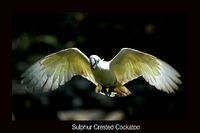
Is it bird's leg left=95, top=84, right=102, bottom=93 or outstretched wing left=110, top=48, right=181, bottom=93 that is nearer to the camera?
outstretched wing left=110, top=48, right=181, bottom=93

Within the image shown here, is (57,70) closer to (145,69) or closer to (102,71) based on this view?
(102,71)

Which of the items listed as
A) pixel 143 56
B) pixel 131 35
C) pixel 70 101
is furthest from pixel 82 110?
pixel 143 56

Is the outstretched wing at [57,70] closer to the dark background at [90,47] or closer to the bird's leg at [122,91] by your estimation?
the bird's leg at [122,91]

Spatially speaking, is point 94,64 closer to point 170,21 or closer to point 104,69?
point 104,69

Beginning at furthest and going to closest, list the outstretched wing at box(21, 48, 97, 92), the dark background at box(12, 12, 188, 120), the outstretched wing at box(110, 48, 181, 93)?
the dark background at box(12, 12, 188, 120), the outstretched wing at box(21, 48, 97, 92), the outstretched wing at box(110, 48, 181, 93)

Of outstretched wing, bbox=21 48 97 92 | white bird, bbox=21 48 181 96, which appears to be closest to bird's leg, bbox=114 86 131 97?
white bird, bbox=21 48 181 96

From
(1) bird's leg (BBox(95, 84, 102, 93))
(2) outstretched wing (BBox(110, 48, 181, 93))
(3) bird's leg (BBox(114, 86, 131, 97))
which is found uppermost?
(2) outstretched wing (BBox(110, 48, 181, 93))

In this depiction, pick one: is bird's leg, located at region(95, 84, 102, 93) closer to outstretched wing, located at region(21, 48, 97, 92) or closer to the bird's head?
outstretched wing, located at region(21, 48, 97, 92)

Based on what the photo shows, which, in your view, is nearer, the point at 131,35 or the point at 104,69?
the point at 104,69

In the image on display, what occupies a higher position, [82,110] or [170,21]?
[170,21]
